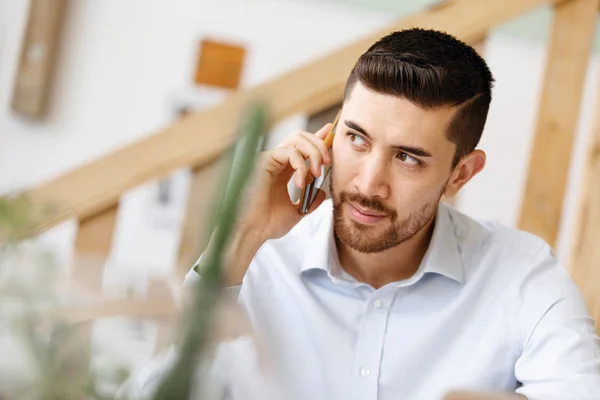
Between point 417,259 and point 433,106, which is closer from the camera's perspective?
point 433,106

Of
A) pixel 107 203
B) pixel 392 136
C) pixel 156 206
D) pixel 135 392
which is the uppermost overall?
pixel 392 136

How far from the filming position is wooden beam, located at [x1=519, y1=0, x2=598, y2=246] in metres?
1.54

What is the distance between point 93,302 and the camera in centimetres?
49

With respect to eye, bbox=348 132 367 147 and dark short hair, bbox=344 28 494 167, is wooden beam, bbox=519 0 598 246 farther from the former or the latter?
eye, bbox=348 132 367 147

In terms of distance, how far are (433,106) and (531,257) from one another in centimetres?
34

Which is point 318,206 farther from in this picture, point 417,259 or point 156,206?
point 156,206

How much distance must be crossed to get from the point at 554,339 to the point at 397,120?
1.48 ft

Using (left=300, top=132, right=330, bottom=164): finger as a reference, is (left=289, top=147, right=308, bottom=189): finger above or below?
below

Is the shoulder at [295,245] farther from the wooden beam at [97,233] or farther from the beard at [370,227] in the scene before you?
the wooden beam at [97,233]

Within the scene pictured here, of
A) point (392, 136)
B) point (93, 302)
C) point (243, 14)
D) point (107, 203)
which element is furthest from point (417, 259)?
point (243, 14)

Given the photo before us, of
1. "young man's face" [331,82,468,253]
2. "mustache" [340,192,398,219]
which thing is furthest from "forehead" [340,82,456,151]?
"mustache" [340,192,398,219]

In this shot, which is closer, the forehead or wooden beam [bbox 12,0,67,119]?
the forehead

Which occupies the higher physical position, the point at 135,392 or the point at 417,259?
the point at 135,392

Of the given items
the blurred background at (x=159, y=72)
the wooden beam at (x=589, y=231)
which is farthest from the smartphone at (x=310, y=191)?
the blurred background at (x=159, y=72)
